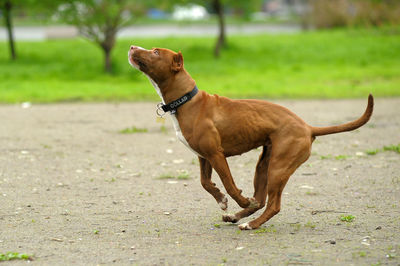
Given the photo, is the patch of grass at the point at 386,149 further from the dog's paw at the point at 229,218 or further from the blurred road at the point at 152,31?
the blurred road at the point at 152,31

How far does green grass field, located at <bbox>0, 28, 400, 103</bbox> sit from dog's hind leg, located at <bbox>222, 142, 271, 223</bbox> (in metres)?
9.77

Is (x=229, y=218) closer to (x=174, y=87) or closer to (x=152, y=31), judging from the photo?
(x=174, y=87)

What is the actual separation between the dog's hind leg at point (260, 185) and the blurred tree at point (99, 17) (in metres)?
13.7

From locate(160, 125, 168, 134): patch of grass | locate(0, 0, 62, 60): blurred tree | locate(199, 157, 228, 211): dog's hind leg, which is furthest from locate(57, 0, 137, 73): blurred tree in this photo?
locate(199, 157, 228, 211): dog's hind leg

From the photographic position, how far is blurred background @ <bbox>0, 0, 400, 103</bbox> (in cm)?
1769

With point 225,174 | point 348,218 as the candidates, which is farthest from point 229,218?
point 348,218

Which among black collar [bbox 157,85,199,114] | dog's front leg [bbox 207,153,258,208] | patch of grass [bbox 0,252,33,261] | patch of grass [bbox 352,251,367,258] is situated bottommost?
patch of grass [bbox 0,252,33,261]

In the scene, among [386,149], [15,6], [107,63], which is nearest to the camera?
[386,149]

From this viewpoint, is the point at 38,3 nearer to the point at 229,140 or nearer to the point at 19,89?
the point at 19,89

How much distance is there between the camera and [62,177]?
9.06 m

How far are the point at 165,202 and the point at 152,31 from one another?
28.0 m

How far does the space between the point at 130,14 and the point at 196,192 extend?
519 inches

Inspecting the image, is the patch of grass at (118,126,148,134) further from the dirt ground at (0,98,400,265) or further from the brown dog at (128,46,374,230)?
the brown dog at (128,46,374,230)

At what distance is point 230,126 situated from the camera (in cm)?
648
